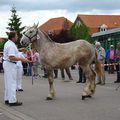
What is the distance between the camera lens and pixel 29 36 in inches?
566

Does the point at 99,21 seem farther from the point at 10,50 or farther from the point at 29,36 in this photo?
the point at 10,50

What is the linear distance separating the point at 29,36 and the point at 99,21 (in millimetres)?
128556

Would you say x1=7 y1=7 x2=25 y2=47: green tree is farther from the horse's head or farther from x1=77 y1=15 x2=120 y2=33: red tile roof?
the horse's head

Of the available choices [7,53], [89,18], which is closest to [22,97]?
[7,53]

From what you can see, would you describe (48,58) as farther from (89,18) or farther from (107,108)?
(89,18)

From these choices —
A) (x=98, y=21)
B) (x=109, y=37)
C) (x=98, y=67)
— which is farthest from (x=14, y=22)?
(x=98, y=67)

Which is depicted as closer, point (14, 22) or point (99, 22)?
point (14, 22)

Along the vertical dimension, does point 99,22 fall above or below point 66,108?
above

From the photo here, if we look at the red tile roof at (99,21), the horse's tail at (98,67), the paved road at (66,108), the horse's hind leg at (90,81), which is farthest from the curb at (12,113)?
the red tile roof at (99,21)

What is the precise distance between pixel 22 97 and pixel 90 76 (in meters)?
2.53

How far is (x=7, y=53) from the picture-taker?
12.7 meters

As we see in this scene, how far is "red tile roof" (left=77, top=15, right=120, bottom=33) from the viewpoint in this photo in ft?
438

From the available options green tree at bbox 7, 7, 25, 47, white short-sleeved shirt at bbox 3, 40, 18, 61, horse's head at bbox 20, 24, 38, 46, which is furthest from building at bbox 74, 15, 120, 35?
white short-sleeved shirt at bbox 3, 40, 18, 61

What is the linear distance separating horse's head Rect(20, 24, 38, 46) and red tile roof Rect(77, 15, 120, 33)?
117 metres
